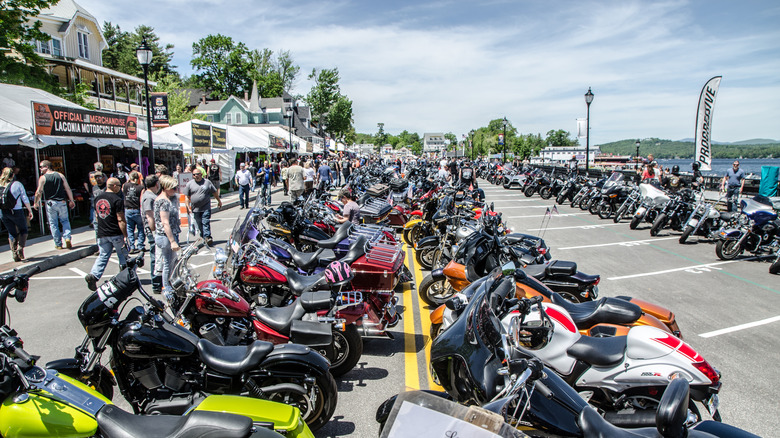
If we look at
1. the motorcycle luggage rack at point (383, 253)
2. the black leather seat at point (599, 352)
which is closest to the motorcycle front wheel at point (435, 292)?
the motorcycle luggage rack at point (383, 253)

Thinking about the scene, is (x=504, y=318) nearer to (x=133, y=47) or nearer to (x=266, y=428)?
(x=266, y=428)

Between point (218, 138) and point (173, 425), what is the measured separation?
70.4 feet

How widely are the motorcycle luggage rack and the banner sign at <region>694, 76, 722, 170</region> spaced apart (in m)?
17.5

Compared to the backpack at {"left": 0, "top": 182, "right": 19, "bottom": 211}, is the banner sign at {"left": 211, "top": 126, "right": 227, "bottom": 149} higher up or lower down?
higher up

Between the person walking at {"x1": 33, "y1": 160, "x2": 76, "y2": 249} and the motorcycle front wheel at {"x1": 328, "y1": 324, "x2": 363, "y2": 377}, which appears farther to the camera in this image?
the person walking at {"x1": 33, "y1": 160, "x2": 76, "y2": 249}

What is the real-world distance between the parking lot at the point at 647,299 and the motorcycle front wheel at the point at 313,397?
0.25 metres

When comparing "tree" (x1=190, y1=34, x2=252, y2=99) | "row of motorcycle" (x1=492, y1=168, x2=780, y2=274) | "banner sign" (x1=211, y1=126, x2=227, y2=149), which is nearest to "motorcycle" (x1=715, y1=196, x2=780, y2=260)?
"row of motorcycle" (x1=492, y1=168, x2=780, y2=274)

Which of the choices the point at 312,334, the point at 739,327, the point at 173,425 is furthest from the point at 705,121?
the point at 173,425

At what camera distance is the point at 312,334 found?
367 centimetres

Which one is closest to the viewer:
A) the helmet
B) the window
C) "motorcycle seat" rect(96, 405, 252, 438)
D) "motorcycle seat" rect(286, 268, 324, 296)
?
"motorcycle seat" rect(96, 405, 252, 438)

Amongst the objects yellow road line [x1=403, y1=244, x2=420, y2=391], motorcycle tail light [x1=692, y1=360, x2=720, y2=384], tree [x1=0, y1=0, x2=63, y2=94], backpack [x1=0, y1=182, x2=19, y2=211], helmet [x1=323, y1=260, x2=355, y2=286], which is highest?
tree [x1=0, y1=0, x2=63, y2=94]

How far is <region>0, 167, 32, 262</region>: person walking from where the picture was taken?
844 centimetres

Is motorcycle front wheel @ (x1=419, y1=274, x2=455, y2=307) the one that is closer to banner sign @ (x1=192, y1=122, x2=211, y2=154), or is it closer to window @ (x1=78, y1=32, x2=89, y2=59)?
banner sign @ (x1=192, y1=122, x2=211, y2=154)

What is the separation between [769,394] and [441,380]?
3568 mm
